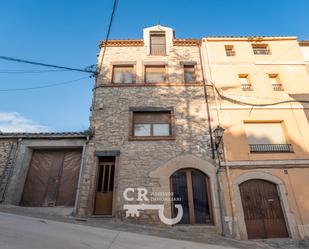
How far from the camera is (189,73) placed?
11102 mm

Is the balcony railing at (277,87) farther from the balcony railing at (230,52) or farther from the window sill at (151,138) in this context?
the window sill at (151,138)

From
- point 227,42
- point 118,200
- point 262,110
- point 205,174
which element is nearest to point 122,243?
point 118,200

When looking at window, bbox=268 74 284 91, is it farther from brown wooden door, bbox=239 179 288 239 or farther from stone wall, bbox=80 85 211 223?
brown wooden door, bbox=239 179 288 239

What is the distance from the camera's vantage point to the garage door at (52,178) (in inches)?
346

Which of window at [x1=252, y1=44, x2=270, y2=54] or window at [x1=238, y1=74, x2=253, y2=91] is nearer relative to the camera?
window at [x1=238, y1=74, x2=253, y2=91]

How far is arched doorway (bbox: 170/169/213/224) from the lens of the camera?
25.6ft

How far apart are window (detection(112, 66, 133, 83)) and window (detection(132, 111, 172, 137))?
6.91 ft

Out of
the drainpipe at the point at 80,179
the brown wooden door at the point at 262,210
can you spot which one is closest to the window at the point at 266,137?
the brown wooden door at the point at 262,210

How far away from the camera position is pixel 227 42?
11.6 metres

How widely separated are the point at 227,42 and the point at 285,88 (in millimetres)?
3908

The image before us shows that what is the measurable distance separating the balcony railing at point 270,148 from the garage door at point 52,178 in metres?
A: 7.70

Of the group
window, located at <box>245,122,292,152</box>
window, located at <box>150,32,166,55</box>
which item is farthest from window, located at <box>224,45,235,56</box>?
window, located at <box>245,122,292,152</box>

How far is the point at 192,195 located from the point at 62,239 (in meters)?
5.22

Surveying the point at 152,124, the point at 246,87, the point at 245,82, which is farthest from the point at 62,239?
the point at 245,82
